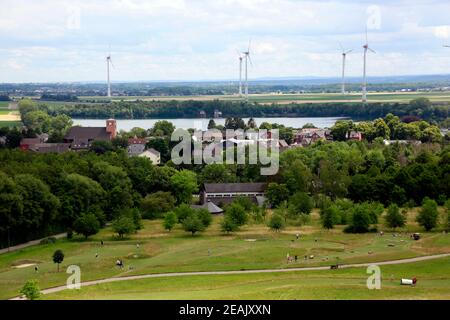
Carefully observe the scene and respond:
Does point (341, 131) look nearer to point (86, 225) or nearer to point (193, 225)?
point (193, 225)

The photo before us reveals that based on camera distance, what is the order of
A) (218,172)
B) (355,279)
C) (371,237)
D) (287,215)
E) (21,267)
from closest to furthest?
1. (355,279)
2. (21,267)
3. (371,237)
4. (287,215)
5. (218,172)

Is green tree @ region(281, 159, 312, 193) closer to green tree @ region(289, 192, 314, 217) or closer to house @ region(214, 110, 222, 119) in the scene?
green tree @ region(289, 192, 314, 217)

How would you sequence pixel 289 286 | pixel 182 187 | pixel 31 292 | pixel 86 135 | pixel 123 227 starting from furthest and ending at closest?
pixel 86 135 < pixel 182 187 < pixel 123 227 < pixel 289 286 < pixel 31 292

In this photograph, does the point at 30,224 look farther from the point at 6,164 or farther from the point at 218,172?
the point at 218,172

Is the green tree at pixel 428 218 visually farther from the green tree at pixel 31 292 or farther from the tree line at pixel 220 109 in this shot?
the tree line at pixel 220 109

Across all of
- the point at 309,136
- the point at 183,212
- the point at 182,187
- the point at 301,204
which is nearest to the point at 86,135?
the point at 309,136
